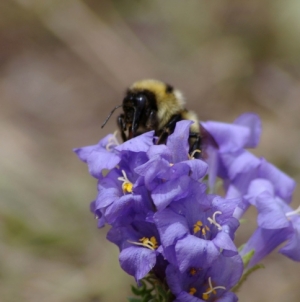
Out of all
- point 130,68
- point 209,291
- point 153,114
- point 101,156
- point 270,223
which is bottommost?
point 209,291

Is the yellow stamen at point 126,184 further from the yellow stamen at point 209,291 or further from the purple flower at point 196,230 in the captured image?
the yellow stamen at point 209,291

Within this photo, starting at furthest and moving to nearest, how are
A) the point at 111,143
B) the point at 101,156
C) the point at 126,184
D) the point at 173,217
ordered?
the point at 111,143 → the point at 101,156 → the point at 126,184 → the point at 173,217

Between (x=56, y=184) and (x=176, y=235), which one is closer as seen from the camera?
(x=176, y=235)

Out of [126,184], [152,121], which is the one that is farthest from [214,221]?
[152,121]

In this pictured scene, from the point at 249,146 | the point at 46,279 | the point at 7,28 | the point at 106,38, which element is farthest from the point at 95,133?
the point at 249,146

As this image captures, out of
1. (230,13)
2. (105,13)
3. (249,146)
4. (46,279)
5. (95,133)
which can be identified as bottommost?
(46,279)

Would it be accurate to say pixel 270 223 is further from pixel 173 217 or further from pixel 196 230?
pixel 173 217

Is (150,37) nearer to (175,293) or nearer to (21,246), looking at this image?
(21,246)
